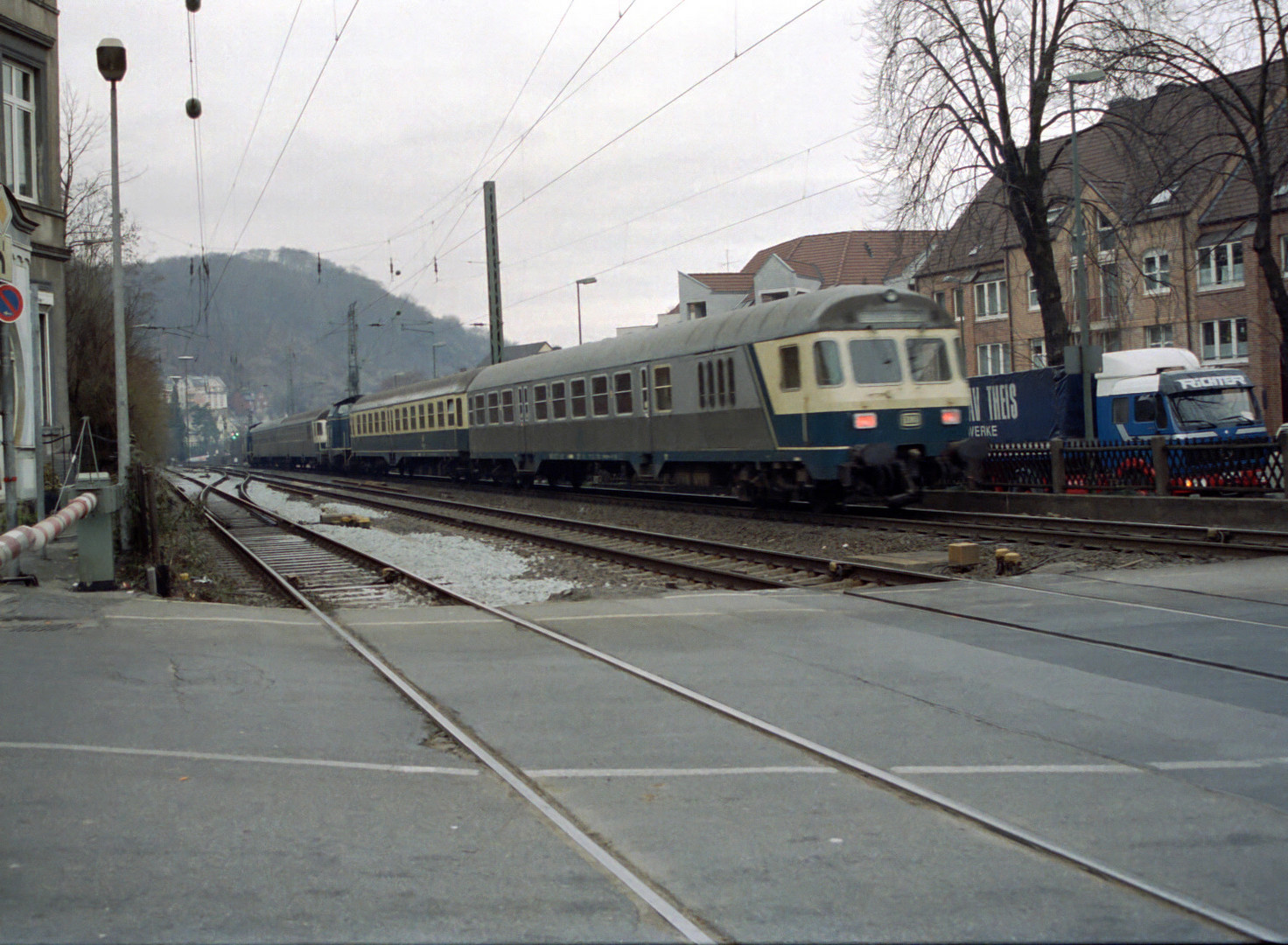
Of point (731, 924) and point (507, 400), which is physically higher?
point (507, 400)

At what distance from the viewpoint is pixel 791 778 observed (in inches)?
205

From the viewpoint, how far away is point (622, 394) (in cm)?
2366

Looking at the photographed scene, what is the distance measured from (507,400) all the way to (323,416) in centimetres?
3095

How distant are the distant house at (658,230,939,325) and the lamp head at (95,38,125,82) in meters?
47.6

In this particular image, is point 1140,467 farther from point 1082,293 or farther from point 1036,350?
point 1036,350

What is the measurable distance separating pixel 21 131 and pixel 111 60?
4.54 m

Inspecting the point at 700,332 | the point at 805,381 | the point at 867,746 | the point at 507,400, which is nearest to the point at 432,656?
the point at 867,746

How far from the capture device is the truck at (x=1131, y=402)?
75.0 ft

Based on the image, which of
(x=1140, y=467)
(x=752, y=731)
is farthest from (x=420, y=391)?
(x=752, y=731)

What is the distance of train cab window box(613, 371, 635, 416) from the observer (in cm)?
2333

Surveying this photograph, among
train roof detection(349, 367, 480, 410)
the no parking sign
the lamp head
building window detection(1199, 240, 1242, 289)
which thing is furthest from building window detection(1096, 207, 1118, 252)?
the no parking sign

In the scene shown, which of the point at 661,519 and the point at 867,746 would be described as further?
the point at 661,519

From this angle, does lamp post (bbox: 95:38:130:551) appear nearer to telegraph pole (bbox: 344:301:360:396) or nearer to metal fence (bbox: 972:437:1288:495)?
metal fence (bbox: 972:437:1288:495)

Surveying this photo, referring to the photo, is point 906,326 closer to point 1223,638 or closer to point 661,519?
point 661,519
